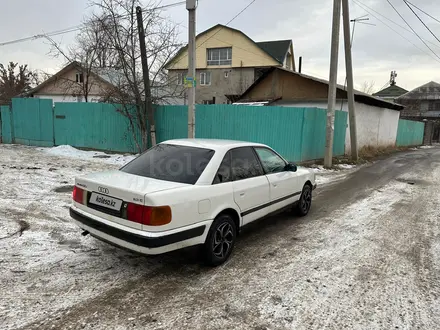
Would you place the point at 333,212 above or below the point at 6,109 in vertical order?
below

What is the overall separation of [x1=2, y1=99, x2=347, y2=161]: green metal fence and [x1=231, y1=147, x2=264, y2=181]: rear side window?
695cm

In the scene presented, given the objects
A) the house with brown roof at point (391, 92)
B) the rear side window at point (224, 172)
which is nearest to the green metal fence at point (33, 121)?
the rear side window at point (224, 172)

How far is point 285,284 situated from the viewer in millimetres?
3271

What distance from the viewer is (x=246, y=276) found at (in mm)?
3434

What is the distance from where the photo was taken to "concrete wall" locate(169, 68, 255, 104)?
105ft

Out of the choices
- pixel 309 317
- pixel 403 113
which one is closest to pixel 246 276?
pixel 309 317

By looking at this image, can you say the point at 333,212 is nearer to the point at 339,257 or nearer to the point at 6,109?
the point at 339,257

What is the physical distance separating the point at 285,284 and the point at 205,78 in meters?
32.3

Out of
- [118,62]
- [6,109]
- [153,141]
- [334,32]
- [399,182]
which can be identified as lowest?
[399,182]

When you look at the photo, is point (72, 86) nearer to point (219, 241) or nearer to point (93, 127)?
point (93, 127)

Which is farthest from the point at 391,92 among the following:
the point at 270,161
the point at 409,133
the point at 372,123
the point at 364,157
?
the point at 270,161

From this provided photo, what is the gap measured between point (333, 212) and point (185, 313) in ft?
13.9

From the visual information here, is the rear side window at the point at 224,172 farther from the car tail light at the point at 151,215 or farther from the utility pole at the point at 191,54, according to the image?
the utility pole at the point at 191,54

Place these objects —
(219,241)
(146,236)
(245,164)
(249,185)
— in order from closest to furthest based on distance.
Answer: (146,236) → (219,241) → (249,185) → (245,164)
